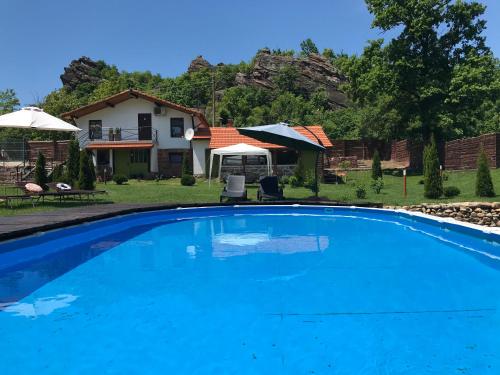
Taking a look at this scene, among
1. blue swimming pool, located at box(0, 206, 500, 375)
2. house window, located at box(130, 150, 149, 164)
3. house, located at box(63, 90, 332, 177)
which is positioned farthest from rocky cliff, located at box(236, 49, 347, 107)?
blue swimming pool, located at box(0, 206, 500, 375)

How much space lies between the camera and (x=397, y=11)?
2948 centimetres

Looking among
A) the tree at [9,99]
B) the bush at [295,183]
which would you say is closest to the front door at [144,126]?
the bush at [295,183]

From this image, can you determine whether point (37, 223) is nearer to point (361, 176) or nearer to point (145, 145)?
point (145, 145)

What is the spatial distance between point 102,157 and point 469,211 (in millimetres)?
24936

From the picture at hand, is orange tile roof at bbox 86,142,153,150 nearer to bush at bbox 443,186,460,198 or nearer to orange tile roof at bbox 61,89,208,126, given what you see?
orange tile roof at bbox 61,89,208,126

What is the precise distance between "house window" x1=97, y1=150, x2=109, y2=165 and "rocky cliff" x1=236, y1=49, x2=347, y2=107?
4402cm

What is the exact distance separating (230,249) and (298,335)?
4532 mm

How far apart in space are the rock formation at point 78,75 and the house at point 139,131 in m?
48.6

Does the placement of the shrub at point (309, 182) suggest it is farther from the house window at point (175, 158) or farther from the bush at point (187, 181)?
Result: the house window at point (175, 158)

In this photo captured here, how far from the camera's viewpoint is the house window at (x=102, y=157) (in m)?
Result: 30.2

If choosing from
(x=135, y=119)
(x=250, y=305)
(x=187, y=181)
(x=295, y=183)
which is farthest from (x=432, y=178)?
(x=135, y=119)

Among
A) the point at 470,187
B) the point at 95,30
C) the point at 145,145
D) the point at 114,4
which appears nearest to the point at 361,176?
the point at 470,187

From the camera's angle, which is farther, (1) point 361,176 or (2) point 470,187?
(1) point 361,176

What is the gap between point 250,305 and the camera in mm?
4691
